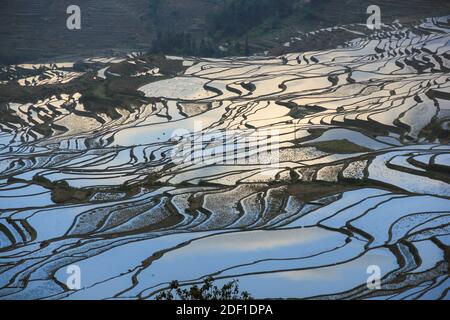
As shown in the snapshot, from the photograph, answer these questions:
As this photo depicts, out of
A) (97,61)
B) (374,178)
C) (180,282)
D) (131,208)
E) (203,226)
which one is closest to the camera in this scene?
(180,282)

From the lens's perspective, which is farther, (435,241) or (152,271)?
(435,241)

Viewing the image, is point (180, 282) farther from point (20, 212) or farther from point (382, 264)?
point (20, 212)

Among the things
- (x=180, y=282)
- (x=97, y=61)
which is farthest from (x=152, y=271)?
(x=97, y=61)

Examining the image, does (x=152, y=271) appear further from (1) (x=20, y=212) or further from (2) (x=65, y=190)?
(2) (x=65, y=190)

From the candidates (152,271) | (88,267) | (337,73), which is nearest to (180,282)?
(152,271)
